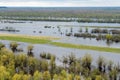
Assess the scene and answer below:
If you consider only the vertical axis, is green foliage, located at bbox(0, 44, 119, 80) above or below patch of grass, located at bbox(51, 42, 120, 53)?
above

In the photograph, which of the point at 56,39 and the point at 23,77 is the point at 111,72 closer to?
the point at 23,77

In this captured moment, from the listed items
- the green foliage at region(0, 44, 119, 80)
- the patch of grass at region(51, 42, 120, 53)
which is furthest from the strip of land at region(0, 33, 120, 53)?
the green foliage at region(0, 44, 119, 80)

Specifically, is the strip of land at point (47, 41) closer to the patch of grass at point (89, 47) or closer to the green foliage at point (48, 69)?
the patch of grass at point (89, 47)

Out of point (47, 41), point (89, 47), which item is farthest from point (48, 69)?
point (47, 41)

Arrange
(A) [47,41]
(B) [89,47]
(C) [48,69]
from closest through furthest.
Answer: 1. (C) [48,69]
2. (B) [89,47]
3. (A) [47,41]

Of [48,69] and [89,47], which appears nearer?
[48,69]

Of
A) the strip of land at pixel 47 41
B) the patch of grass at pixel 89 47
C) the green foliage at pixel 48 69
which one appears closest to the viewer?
the green foliage at pixel 48 69

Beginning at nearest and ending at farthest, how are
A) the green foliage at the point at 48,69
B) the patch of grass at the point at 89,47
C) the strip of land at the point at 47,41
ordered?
the green foliage at the point at 48,69
the patch of grass at the point at 89,47
the strip of land at the point at 47,41

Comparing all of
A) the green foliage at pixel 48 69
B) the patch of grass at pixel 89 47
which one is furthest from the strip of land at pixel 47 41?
the green foliage at pixel 48 69

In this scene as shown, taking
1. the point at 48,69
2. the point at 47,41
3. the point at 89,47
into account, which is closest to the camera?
the point at 48,69

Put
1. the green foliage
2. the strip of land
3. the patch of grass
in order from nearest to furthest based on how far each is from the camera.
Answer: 1. the green foliage
2. the patch of grass
3. the strip of land

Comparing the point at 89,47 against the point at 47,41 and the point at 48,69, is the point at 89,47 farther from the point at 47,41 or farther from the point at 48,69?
the point at 48,69

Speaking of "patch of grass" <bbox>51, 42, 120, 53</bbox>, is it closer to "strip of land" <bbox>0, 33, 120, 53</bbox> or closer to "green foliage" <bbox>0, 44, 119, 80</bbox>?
"strip of land" <bbox>0, 33, 120, 53</bbox>
